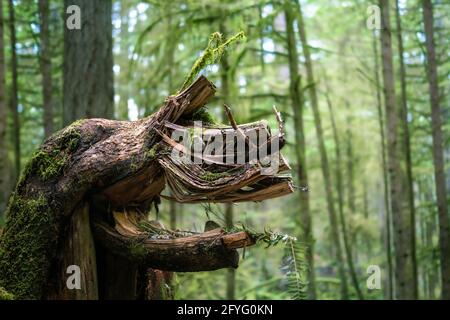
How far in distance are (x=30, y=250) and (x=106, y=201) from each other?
2.35ft

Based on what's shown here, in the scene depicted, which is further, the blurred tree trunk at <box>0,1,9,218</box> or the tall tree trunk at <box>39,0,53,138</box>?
the tall tree trunk at <box>39,0,53,138</box>

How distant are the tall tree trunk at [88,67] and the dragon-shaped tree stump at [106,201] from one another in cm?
141

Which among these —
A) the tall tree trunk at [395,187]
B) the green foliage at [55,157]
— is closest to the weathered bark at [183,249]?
the green foliage at [55,157]

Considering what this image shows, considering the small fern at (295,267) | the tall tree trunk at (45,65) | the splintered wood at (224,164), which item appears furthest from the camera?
the tall tree trunk at (45,65)

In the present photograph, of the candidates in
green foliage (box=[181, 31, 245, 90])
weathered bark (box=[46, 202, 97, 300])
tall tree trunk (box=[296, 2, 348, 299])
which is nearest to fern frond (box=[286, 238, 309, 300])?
green foliage (box=[181, 31, 245, 90])

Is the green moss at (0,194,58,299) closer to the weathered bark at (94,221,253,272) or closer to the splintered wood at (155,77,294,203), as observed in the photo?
the weathered bark at (94,221,253,272)

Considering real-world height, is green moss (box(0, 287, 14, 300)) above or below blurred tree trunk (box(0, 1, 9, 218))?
below

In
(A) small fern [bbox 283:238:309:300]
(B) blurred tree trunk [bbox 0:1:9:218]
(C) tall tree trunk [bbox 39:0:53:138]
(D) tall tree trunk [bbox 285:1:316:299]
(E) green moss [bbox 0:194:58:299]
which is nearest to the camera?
(A) small fern [bbox 283:238:309:300]

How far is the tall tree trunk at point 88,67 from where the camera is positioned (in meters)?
5.45

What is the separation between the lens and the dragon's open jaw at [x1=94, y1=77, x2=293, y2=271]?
329 cm

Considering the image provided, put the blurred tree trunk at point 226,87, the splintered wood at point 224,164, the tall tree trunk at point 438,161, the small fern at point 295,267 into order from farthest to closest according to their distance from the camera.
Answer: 1. the blurred tree trunk at point 226,87
2. the tall tree trunk at point 438,161
3. the small fern at point 295,267
4. the splintered wood at point 224,164

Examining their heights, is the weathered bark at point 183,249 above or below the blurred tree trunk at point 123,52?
below

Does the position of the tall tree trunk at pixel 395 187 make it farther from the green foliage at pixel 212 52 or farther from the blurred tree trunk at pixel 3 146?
the blurred tree trunk at pixel 3 146

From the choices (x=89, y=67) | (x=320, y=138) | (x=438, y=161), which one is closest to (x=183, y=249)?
(x=89, y=67)
